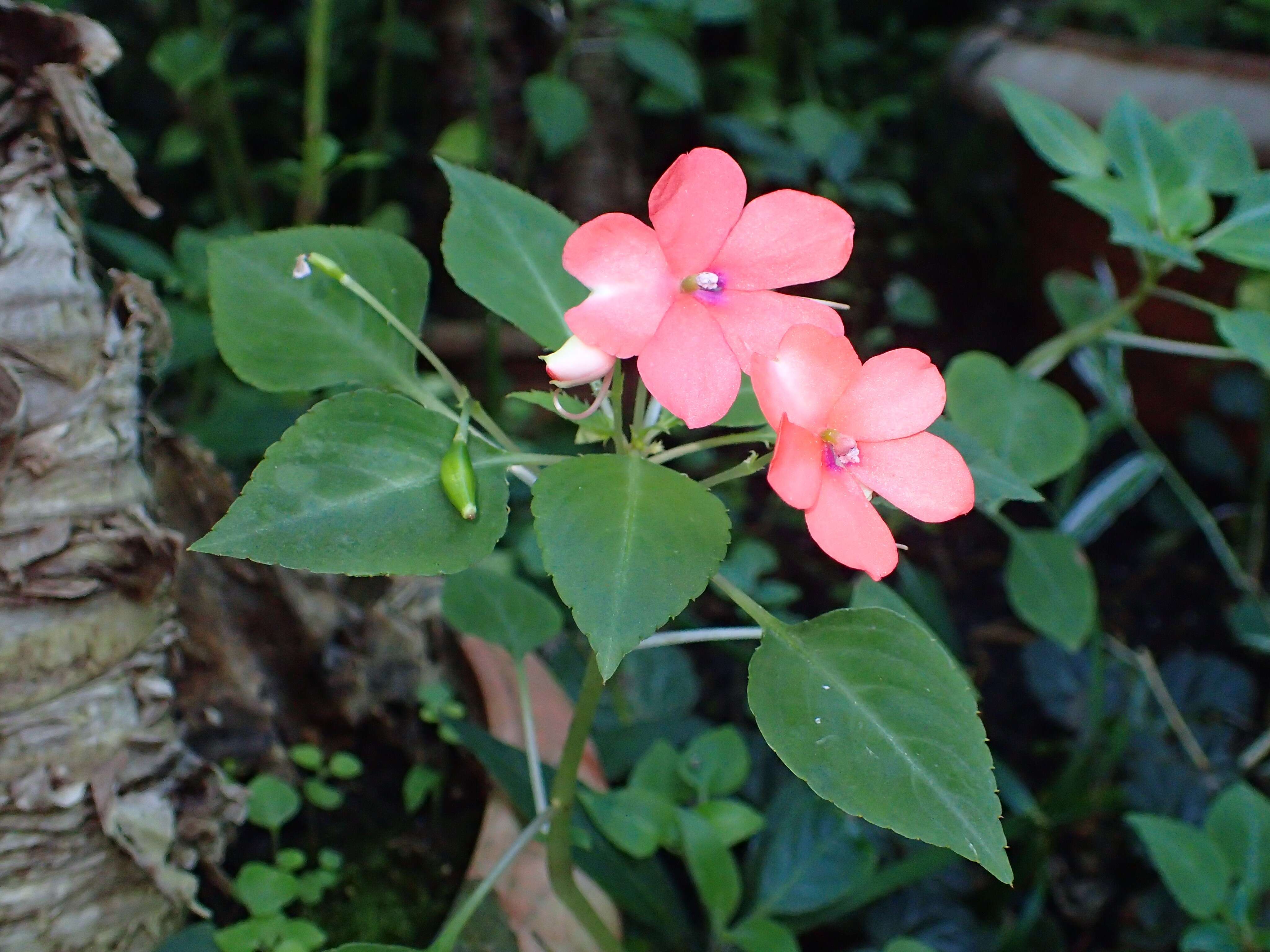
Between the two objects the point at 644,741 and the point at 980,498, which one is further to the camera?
the point at 644,741

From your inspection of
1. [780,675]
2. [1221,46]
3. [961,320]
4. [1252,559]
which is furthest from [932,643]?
[1221,46]

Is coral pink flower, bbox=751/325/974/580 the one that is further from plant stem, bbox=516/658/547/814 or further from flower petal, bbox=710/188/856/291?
plant stem, bbox=516/658/547/814

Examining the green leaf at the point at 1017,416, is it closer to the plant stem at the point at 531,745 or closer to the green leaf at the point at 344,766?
the plant stem at the point at 531,745

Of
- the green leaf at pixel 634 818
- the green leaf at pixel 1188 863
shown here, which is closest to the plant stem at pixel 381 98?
the green leaf at pixel 634 818

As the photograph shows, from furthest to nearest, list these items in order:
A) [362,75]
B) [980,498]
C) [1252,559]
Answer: [362,75] → [1252,559] → [980,498]

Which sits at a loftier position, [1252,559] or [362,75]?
[362,75]

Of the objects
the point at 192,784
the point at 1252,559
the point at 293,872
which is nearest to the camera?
the point at 192,784

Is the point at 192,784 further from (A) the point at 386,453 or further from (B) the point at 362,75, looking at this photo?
(B) the point at 362,75
